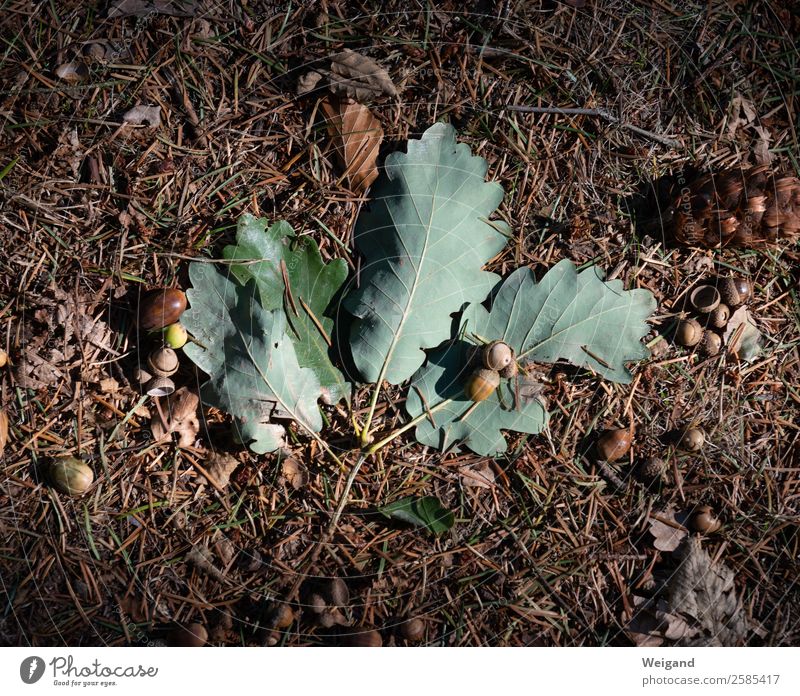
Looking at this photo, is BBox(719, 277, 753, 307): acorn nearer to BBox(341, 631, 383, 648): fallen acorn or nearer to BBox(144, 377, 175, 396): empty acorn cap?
BBox(341, 631, 383, 648): fallen acorn

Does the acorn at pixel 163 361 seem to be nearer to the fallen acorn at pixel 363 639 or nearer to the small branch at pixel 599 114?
the fallen acorn at pixel 363 639

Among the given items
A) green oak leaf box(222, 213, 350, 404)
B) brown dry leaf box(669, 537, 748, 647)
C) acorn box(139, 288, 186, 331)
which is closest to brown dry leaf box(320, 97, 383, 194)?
green oak leaf box(222, 213, 350, 404)

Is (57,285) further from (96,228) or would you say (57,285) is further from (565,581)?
(565,581)

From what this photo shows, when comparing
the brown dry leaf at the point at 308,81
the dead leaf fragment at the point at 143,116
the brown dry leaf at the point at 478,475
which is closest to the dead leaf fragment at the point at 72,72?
the dead leaf fragment at the point at 143,116

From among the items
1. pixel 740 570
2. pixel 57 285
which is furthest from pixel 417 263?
pixel 740 570

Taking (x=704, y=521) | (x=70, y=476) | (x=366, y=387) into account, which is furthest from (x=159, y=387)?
(x=704, y=521)

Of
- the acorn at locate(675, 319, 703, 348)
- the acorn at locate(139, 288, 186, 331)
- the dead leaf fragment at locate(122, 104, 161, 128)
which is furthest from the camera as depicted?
the acorn at locate(675, 319, 703, 348)
